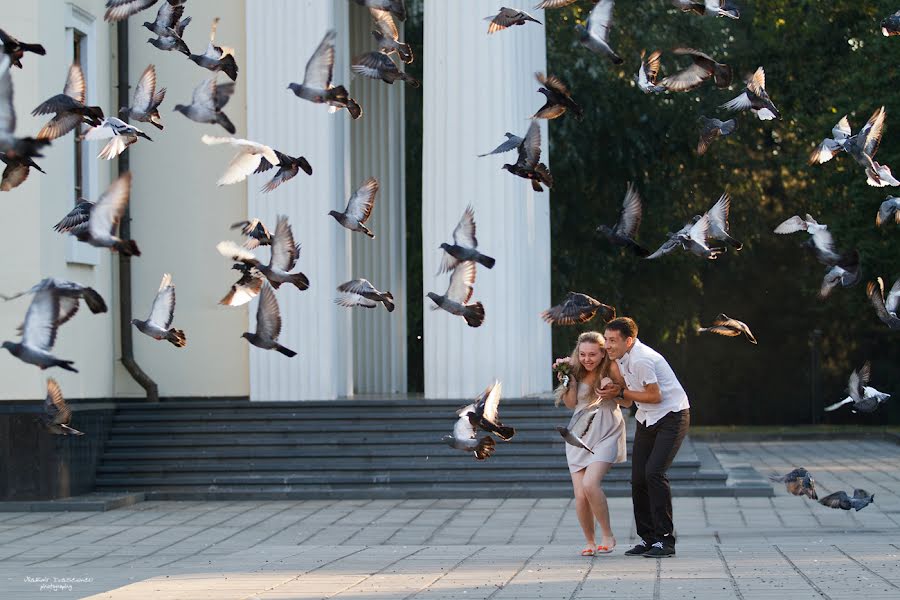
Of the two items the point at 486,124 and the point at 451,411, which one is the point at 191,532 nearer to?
the point at 451,411

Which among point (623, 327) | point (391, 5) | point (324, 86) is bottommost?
point (623, 327)

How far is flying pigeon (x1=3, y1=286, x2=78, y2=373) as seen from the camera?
7.82m

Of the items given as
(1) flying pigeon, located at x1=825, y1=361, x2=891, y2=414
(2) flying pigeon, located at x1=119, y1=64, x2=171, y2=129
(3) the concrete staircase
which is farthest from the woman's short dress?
(3) the concrete staircase

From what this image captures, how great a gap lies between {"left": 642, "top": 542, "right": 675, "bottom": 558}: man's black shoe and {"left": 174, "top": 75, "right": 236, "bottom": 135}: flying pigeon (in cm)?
423

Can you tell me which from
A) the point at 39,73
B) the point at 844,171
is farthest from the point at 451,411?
the point at 844,171

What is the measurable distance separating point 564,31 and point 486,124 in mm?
10668

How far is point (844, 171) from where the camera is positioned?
2811 cm

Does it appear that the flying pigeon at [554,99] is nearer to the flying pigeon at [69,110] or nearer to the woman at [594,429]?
the woman at [594,429]

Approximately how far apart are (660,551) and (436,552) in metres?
1.91

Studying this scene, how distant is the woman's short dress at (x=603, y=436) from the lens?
11.1m

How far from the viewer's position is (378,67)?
10.3m

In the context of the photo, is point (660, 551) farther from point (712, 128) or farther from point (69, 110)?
point (69, 110)

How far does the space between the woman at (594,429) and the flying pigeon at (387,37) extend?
7.98ft

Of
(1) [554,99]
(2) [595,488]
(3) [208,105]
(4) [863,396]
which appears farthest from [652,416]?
(3) [208,105]
